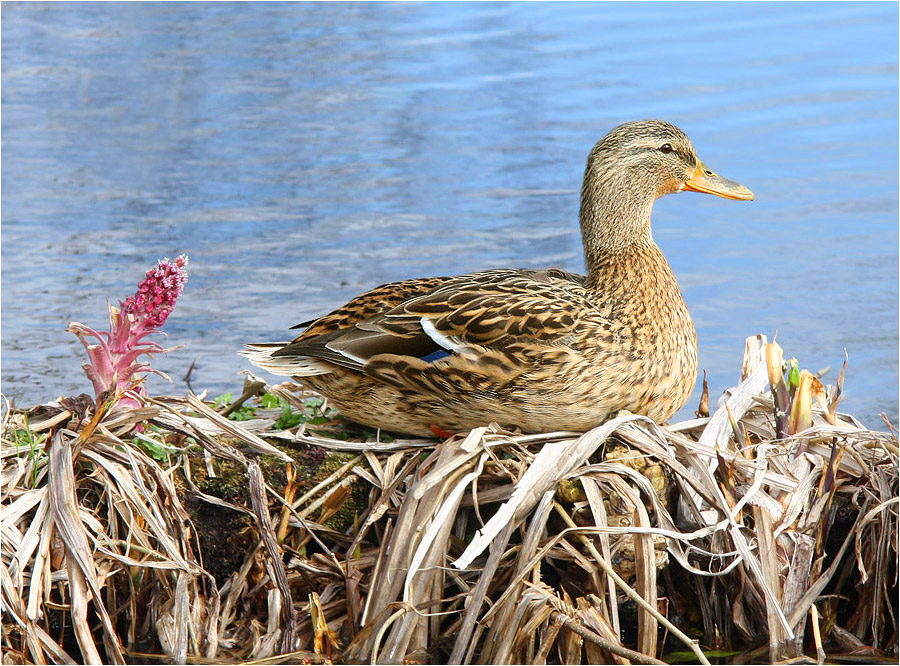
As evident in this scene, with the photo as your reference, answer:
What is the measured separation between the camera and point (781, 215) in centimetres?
689

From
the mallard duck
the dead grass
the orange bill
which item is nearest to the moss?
the dead grass

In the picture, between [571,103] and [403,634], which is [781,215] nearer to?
[571,103]

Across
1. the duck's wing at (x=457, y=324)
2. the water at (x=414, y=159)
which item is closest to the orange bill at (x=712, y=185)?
the duck's wing at (x=457, y=324)

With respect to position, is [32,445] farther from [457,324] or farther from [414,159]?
[414,159]

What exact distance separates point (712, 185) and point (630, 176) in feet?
1.26

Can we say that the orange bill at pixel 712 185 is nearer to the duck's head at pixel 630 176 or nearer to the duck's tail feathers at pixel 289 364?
the duck's head at pixel 630 176

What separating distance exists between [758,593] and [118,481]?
6.36 feet

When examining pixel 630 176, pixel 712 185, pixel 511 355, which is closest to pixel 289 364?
pixel 511 355

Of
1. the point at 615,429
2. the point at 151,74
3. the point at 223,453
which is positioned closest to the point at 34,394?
the point at 223,453

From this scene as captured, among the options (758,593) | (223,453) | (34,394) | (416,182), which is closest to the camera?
(758,593)

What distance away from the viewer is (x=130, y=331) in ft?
12.4

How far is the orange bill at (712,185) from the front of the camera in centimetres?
451

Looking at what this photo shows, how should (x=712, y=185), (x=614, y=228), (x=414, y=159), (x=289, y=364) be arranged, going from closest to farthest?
(x=289, y=364)
(x=614, y=228)
(x=712, y=185)
(x=414, y=159)

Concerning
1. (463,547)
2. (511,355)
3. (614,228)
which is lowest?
Answer: (463,547)
